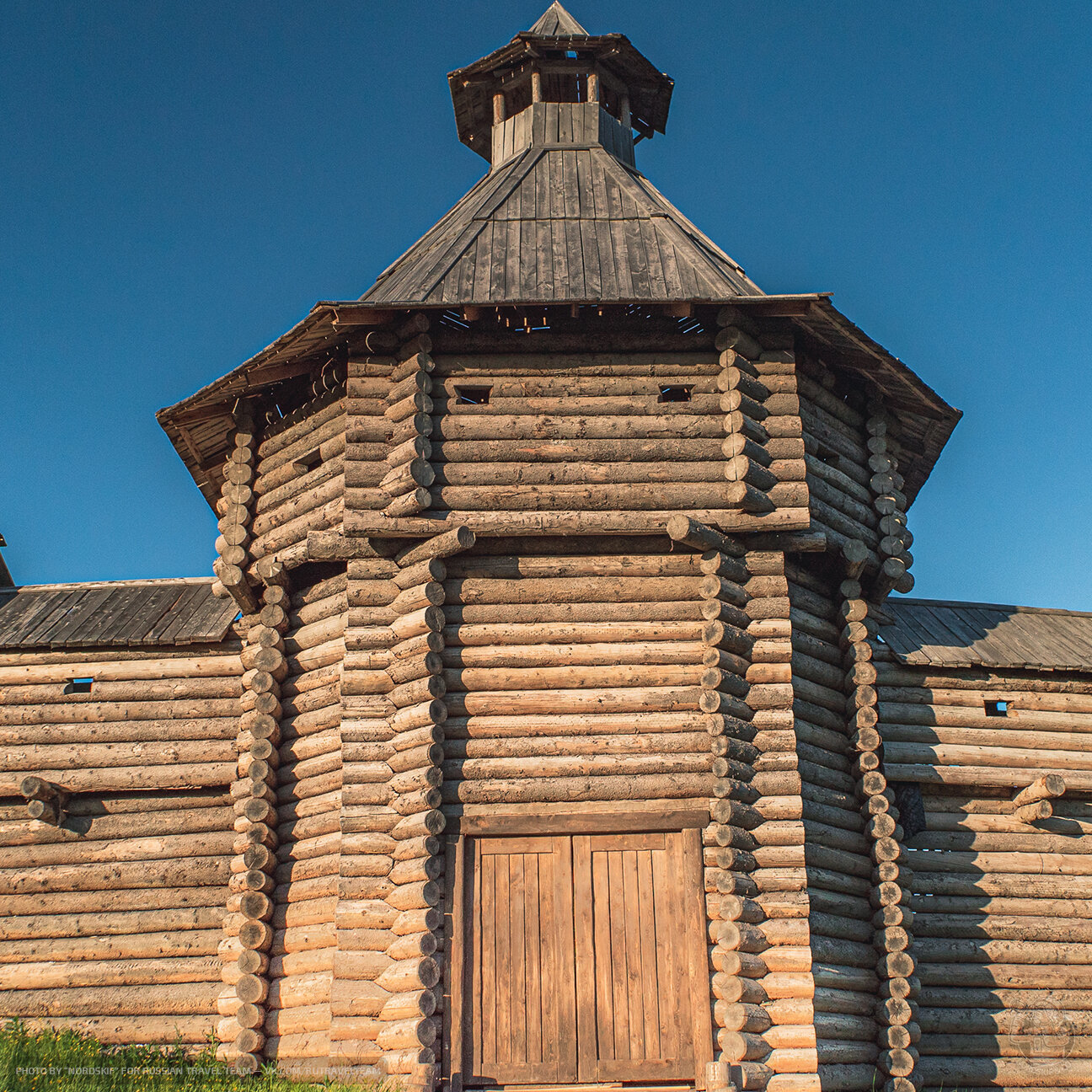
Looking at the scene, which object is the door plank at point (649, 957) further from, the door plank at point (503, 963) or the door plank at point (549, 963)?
the door plank at point (503, 963)

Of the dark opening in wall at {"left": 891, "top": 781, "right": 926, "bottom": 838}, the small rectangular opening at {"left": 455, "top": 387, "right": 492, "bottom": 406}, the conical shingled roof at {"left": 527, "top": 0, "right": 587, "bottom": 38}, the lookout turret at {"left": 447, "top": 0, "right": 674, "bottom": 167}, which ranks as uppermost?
the conical shingled roof at {"left": 527, "top": 0, "right": 587, "bottom": 38}

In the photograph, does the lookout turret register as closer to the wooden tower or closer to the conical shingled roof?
the conical shingled roof

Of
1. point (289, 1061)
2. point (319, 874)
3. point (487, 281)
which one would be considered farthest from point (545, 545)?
point (289, 1061)

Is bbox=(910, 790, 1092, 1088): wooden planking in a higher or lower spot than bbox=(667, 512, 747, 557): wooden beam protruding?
lower

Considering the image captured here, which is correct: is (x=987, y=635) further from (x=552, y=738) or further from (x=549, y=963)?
(x=549, y=963)

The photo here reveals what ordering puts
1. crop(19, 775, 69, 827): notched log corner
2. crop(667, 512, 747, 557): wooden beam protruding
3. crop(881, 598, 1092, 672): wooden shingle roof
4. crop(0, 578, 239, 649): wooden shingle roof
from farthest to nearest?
crop(0, 578, 239, 649): wooden shingle roof < crop(881, 598, 1092, 672): wooden shingle roof < crop(19, 775, 69, 827): notched log corner < crop(667, 512, 747, 557): wooden beam protruding

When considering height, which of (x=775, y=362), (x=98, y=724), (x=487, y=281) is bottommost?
(x=98, y=724)

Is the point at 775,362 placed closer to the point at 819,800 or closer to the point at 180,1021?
the point at 819,800

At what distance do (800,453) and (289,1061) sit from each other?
8.77 m

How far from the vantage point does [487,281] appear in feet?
48.1

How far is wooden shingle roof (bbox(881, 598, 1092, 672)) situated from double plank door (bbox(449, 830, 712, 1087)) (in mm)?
5748

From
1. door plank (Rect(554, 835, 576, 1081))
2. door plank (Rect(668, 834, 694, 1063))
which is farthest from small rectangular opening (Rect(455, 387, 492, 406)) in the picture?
door plank (Rect(668, 834, 694, 1063))

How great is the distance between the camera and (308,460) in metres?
15.5

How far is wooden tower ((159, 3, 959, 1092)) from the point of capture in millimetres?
11961
